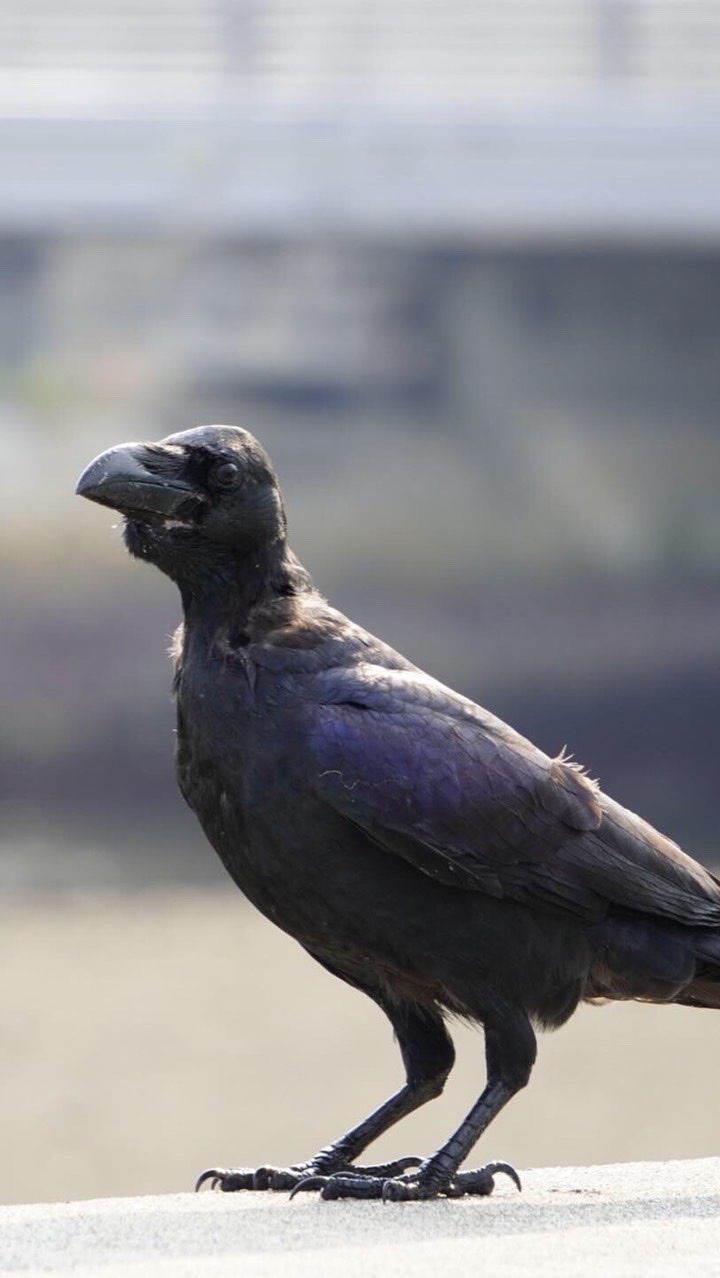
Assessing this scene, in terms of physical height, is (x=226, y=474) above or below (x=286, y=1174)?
above

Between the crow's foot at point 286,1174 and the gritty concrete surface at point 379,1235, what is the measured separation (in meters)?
0.08

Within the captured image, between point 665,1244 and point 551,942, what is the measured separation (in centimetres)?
84

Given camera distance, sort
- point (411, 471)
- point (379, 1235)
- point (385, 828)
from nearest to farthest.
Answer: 1. point (379, 1235)
2. point (385, 828)
3. point (411, 471)

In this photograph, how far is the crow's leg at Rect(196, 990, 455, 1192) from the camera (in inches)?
215

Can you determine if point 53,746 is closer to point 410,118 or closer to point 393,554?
point 393,554

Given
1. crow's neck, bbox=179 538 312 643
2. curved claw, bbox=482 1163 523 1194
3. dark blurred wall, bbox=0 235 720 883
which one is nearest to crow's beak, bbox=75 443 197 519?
crow's neck, bbox=179 538 312 643

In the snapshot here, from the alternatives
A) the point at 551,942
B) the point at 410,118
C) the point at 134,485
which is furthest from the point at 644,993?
the point at 410,118

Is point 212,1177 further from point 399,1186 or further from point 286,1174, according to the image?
point 399,1186

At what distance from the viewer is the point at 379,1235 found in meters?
4.73

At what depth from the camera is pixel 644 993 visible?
18.1 ft

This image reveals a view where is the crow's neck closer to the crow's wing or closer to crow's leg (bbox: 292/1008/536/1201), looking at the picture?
the crow's wing

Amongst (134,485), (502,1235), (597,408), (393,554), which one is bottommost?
(502,1235)

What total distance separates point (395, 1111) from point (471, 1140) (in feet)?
1.11

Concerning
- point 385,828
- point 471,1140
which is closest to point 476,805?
point 385,828
